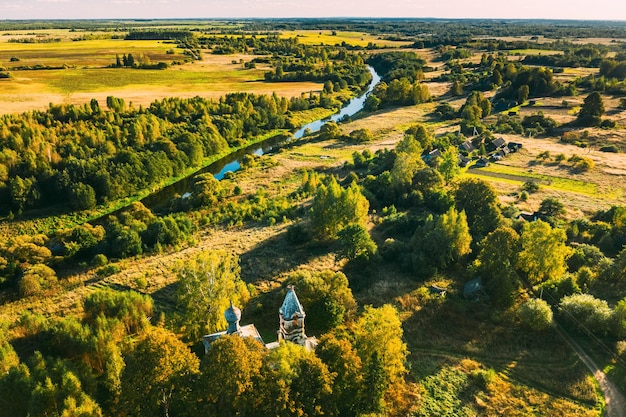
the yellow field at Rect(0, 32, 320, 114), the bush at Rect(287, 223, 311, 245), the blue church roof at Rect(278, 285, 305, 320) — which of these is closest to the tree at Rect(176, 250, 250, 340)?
the blue church roof at Rect(278, 285, 305, 320)

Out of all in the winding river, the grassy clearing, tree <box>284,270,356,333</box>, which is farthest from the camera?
the winding river

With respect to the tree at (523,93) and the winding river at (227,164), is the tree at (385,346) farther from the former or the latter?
the tree at (523,93)

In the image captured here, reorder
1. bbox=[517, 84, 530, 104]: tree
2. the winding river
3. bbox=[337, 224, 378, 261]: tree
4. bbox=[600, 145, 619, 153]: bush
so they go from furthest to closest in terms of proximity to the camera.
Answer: bbox=[517, 84, 530, 104]: tree, bbox=[600, 145, 619, 153]: bush, the winding river, bbox=[337, 224, 378, 261]: tree

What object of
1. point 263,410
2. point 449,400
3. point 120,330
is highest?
point 263,410

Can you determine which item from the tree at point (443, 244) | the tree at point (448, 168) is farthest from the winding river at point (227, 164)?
the tree at point (443, 244)

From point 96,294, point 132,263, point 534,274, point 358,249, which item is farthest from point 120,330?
point 534,274

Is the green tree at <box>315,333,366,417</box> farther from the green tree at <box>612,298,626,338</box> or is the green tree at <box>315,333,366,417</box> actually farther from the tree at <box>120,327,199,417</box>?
the green tree at <box>612,298,626,338</box>

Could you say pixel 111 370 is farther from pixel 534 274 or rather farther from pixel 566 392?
pixel 534 274
